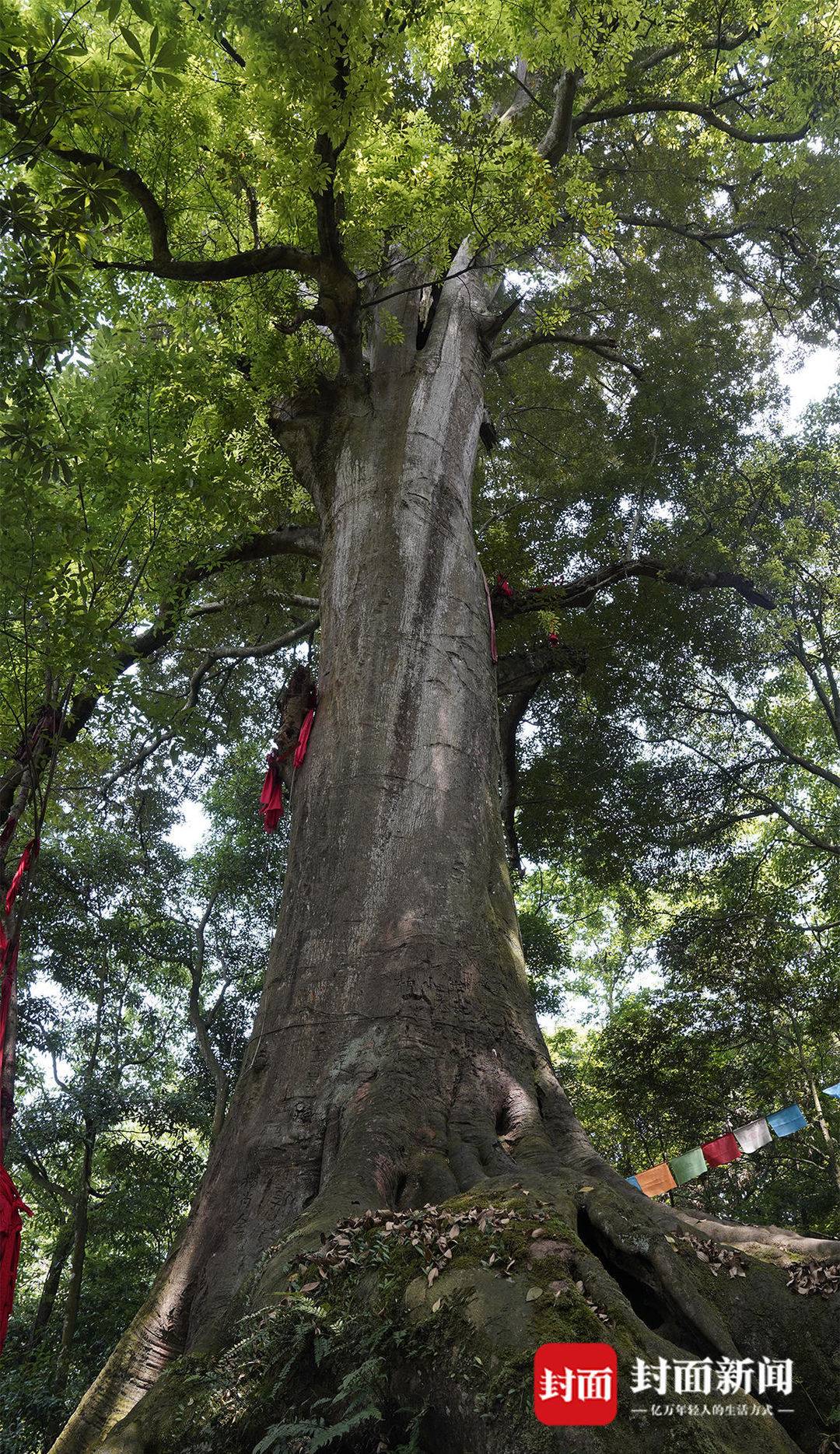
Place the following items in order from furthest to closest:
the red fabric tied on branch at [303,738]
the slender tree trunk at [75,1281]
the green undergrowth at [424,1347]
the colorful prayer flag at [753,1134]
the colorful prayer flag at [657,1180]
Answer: the slender tree trunk at [75,1281] → the colorful prayer flag at [753,1134] → the colorful prayer flag at [657,1180] → the red fabric tied on branch at [303,738] → the green undergrowth at [424,1347]

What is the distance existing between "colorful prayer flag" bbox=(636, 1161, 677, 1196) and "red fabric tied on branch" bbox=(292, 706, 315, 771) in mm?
4917

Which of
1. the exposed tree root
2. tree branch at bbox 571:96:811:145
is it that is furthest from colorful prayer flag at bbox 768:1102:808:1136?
tree branch at bbox 571:96:811:145

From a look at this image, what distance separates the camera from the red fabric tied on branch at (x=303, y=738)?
13.9 feet

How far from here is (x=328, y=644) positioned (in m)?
4.46

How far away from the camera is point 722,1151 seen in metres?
7.69

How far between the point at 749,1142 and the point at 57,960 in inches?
290

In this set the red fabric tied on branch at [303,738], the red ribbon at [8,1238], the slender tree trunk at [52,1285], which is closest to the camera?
the red ribbon at [8,1238]

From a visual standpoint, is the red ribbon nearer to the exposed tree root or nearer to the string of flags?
the exposed tree root

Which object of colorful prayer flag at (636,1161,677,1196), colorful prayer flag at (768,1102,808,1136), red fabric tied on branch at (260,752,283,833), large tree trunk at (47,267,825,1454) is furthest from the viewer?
colorful prayer flag at (768,1102,808,1136)

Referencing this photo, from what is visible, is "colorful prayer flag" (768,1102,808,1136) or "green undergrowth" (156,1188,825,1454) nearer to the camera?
"green undergrowth" (156,1188,825,1454)

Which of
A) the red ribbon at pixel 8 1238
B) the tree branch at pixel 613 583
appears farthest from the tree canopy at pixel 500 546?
the red ribbon at pixel 8 1238

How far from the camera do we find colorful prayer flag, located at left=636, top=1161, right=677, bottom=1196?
720 cm

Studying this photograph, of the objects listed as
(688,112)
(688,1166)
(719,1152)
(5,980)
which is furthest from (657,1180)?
(688,112)

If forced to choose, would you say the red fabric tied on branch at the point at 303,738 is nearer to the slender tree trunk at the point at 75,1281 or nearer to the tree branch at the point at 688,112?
the tree branch at the point at 688,112
